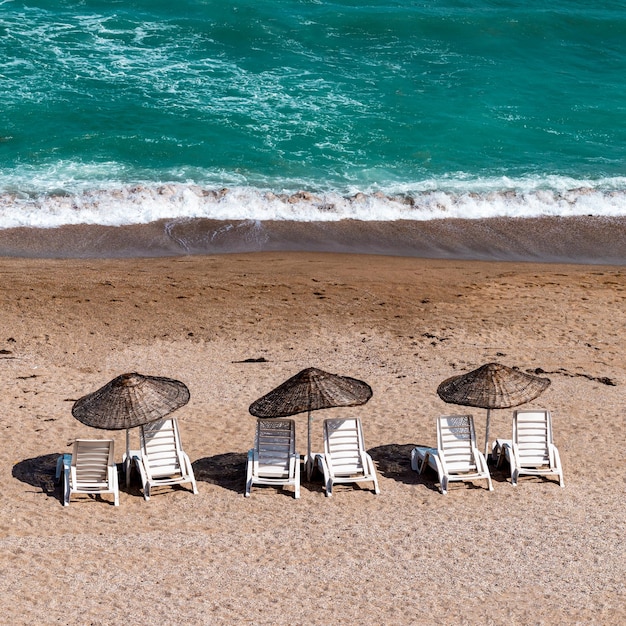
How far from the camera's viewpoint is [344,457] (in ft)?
41.1

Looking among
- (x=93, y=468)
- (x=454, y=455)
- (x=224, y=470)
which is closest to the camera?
(x=93, y=468)

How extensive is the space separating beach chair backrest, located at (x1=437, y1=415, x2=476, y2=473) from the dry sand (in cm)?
32

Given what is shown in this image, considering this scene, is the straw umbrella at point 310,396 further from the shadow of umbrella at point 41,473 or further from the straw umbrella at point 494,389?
the shadow of umbrella at point 41,473

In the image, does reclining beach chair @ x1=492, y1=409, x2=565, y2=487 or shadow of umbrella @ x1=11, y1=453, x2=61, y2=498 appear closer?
shadow of umbrella @ x1=11, y1=453, x2=61, y2=498

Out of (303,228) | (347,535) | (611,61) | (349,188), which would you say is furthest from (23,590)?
(611,61)

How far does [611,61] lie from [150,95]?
16650mm

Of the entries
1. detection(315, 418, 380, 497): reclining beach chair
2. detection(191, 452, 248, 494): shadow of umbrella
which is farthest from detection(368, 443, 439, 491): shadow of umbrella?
detection(191, 452, 248, 494): shadow of umbrella

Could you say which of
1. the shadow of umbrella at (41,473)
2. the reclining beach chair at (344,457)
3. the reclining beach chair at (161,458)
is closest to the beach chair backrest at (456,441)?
the reclining beach chair at (344,457)

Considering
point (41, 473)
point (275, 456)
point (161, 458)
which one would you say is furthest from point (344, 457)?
point (41, 473)

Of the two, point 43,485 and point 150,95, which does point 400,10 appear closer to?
point 150,95

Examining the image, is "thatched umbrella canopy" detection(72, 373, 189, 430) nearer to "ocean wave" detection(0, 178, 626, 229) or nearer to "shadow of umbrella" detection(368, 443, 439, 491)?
"shadow of umbrella" detection(368, 443, 439, 491)

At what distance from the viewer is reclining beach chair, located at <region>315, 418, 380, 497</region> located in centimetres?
1232

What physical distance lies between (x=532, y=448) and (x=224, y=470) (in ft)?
13.4

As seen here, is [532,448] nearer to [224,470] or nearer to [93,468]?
[224,470]
